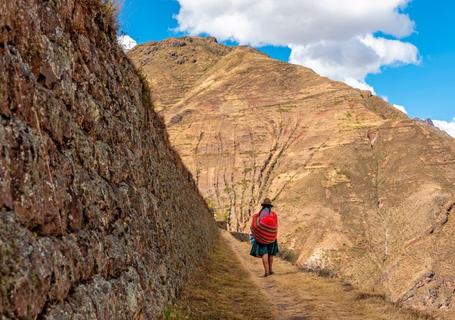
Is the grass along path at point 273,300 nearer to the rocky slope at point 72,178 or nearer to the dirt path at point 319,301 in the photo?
the dirt path at point 319,301

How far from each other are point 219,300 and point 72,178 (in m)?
7.07

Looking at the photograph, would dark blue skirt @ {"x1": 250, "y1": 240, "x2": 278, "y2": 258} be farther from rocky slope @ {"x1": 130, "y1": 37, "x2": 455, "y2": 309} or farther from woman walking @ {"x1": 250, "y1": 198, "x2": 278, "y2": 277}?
rocky slope @ {"x1": 130, "y1": 37, "x2": 455, "y2": 309}

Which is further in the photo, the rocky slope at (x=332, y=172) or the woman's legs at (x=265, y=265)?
the rocky slope at (x=332, y=172)

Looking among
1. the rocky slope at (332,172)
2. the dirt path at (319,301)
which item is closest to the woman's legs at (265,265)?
the dirt path at (319,301)

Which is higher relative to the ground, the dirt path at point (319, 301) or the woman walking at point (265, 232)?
the woman walking at point (265, 232)

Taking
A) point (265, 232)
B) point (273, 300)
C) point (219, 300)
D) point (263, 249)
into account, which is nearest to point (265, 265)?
point (263, 249)

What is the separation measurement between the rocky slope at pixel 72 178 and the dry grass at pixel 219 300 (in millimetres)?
502

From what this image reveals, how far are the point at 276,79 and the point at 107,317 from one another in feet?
485

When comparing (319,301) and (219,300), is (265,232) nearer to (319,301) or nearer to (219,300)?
(319,301)

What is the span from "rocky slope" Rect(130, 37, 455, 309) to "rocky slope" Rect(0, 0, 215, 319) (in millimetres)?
50992

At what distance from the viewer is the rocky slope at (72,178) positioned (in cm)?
424

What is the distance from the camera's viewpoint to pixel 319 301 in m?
12.9

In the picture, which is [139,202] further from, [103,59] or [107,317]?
[107,317]

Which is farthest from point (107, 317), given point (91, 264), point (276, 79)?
point (276, 79)
